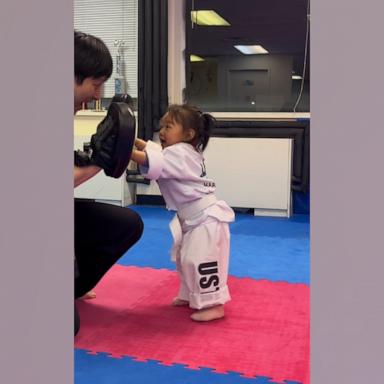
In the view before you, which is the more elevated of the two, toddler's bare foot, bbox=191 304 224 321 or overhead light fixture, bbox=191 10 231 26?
overhead light fixture, bbox=191 10 231 26

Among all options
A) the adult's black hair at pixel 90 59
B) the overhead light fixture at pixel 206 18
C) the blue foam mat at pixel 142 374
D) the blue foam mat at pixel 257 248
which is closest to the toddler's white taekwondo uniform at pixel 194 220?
the adult's black hair at pixel 90 59

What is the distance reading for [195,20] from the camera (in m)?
5.24

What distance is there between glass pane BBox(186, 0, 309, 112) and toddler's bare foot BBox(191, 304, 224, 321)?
10.4 ft

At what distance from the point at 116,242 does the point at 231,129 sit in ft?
9.42

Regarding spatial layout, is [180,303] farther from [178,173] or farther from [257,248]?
[257,248]

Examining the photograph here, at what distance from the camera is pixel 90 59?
6.32ft

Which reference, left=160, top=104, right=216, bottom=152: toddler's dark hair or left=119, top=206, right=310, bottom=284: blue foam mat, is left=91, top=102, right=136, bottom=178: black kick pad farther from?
left=119, top=206, right=310, bottom=284: blue foam mat

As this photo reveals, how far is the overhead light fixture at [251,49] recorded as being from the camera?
5121 millimetres

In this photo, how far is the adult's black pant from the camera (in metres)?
2.32
